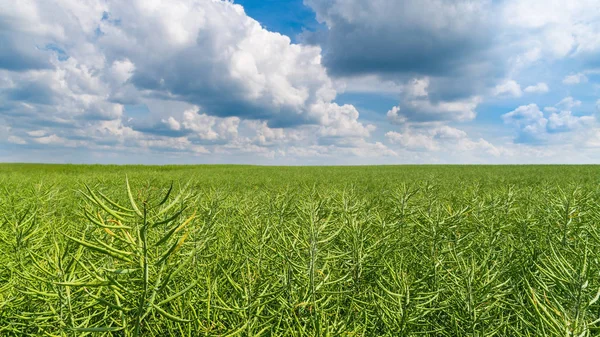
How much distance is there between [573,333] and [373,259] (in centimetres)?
113

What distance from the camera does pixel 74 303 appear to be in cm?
138

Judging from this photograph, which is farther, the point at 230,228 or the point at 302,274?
the point at 230,228

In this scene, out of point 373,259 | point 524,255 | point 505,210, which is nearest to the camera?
point 373,259

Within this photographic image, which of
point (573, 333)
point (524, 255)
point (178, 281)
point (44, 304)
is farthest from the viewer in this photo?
point (524, 255)

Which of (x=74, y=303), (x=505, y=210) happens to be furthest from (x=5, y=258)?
(x=505, y=210)

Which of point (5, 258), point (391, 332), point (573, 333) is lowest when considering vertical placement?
point (391, 332)

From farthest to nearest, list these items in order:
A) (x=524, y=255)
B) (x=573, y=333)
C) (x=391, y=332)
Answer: (x=524, y=255) → (x=391, y=332) → (x=573, y=333)

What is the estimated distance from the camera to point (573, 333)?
835 mm

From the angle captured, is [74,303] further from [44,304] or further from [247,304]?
[247,304]

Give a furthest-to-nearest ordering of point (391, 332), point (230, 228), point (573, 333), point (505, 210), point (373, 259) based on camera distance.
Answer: point (505, 210) < point (230, 228) < point (373, 259) < point (391, 332) < point (573, 333)

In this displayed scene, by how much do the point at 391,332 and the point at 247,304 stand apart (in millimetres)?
619

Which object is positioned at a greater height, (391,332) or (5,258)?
(5,258)

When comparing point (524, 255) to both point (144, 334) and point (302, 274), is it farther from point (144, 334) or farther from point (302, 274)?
point (144, 334)

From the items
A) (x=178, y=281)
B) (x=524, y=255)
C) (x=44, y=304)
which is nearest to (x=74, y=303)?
(x=44, y=304)
